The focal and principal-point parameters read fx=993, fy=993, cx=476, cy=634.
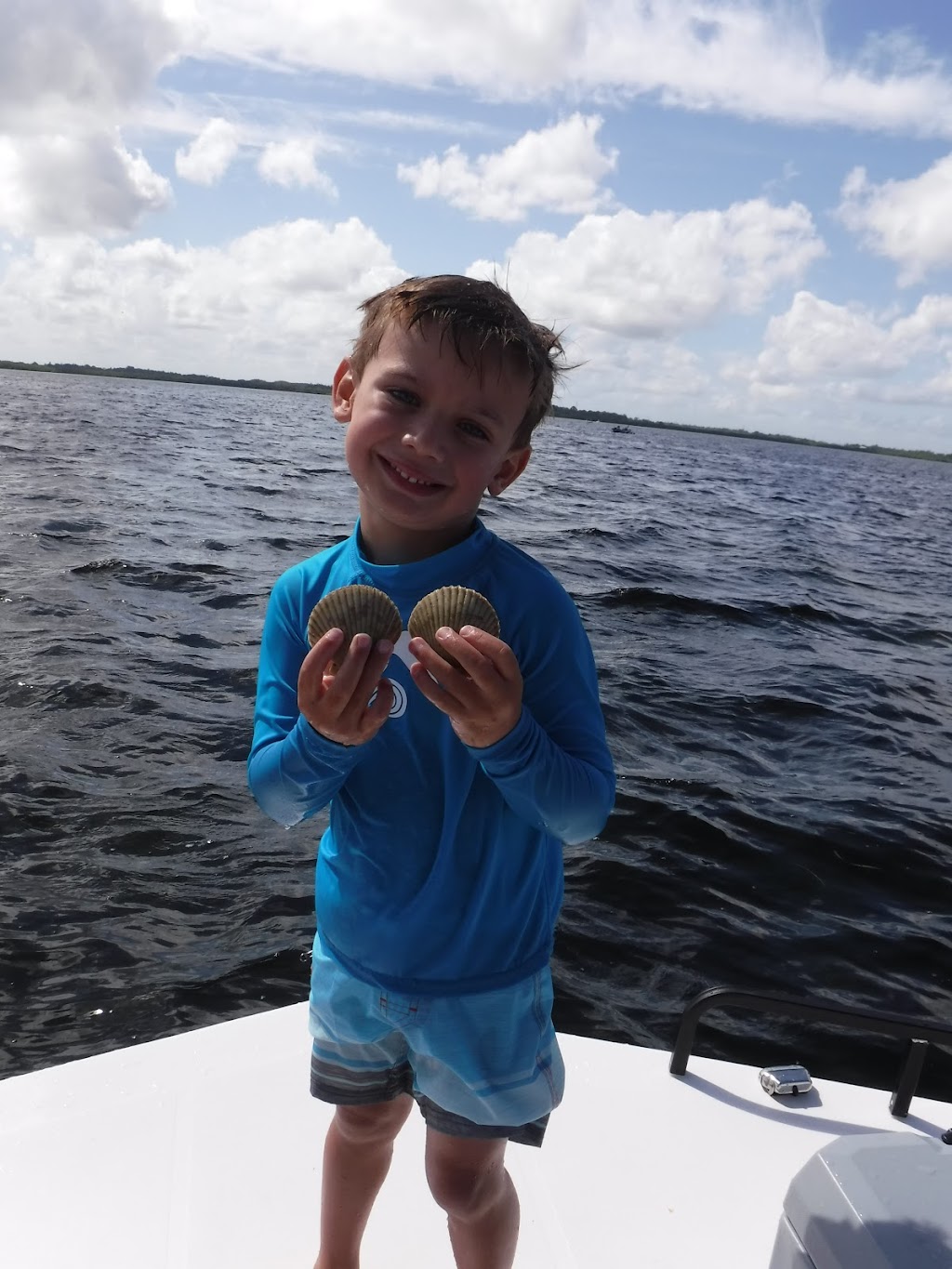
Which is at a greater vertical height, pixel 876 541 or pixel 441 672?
pixel 441 672

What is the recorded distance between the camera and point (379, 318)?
2.14 metres

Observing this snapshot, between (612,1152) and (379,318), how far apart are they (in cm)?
262

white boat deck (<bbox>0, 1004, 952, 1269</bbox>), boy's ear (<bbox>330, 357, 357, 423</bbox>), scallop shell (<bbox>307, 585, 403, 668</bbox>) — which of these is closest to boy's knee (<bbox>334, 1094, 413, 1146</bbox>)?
white boat deck (<bbox>0, 1004, 952, 1269</bbox>)

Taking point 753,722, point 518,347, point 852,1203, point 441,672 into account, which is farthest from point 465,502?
point 753,722

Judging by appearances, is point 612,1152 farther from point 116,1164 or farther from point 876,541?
point 876,541

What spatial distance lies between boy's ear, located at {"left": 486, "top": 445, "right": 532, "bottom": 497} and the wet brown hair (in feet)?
0.07

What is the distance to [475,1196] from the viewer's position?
222 centimetres

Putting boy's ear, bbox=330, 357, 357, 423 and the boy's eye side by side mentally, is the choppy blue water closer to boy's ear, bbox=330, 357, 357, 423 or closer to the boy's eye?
boy's ear, bbox=330, 357, 357, 423

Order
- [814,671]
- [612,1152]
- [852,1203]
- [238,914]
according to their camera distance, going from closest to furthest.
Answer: [852,1203], [612,1152], [238,914], [814,671]

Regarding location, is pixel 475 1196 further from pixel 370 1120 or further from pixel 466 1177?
pixel 370 1120

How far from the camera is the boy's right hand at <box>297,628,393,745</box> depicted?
1747mm

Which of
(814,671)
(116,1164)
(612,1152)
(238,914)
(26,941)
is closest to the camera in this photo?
(116,1164)

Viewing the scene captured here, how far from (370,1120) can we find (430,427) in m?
1.62

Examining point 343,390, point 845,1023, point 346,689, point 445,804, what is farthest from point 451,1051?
point 845,1023
